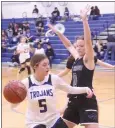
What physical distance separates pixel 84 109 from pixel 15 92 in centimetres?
91

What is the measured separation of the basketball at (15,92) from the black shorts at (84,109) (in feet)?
2.67

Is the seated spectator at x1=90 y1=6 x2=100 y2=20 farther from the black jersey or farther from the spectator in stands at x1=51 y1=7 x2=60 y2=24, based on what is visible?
the black jersey

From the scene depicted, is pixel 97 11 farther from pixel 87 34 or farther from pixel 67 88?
pixel 67 88

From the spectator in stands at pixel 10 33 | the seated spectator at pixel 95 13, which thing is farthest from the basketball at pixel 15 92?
the spectator in stands at pixel 10 33

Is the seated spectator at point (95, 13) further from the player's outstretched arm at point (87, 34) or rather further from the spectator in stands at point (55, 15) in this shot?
the player's outstretched arm at point (87, 34)

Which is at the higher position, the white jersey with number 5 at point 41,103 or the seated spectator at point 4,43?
the seated spectator at point 4,43

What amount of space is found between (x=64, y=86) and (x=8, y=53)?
51.3 ft

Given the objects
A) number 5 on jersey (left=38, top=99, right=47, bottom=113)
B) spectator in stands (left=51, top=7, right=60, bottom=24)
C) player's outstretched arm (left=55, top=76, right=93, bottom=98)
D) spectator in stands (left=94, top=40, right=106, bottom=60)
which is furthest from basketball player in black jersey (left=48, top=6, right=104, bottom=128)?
spectator in stands (left=51, top=7, right=60, bottom=24)

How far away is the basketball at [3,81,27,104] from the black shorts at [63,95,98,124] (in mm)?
813

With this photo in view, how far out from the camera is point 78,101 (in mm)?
3928

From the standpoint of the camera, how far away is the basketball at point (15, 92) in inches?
131

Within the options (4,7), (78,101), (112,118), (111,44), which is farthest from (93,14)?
(78,101)

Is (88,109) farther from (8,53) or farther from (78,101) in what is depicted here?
(8,53)

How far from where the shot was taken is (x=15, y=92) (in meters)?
3.36
